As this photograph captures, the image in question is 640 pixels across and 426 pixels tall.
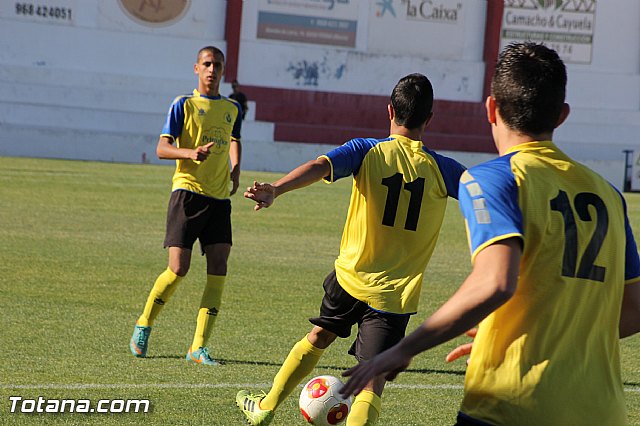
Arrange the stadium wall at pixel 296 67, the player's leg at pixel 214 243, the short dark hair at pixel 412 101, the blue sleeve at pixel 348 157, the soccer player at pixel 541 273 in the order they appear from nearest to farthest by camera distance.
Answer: the soccer player at pixel 541 273 < the blue sleeve at pixel 348 157 < the short dark hair at pixel 412 101 < the player's leg at pixel 214 243 < the stadium wall at pixel 296 67

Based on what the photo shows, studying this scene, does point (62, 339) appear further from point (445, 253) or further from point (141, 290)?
point (445, 253)

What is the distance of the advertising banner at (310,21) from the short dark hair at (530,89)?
1287 inches

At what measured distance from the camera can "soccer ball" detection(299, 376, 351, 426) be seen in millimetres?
5309

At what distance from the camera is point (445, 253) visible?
46.9ft

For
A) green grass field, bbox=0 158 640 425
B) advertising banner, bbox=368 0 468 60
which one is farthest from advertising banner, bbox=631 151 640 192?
green grass field, bbox=0 158 640 425

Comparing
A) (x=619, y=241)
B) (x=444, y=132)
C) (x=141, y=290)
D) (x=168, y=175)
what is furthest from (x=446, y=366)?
(x=444, y=132)

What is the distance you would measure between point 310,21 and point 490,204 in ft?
109

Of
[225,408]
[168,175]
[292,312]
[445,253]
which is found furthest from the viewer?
[168,175]

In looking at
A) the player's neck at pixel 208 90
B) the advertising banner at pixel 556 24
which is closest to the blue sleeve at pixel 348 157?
the player's neck at pixel 208 90

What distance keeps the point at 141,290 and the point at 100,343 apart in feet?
8.32

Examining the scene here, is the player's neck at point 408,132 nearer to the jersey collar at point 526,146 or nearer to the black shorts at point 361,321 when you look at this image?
the black shorts at point 361,321

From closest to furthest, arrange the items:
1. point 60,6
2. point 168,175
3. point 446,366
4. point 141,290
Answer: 1. point 446,366
2. point 141,290
3. point 168,175
4. point 60,6

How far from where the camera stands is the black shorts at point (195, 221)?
7277 millimetres

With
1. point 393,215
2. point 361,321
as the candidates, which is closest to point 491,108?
point 393,215
